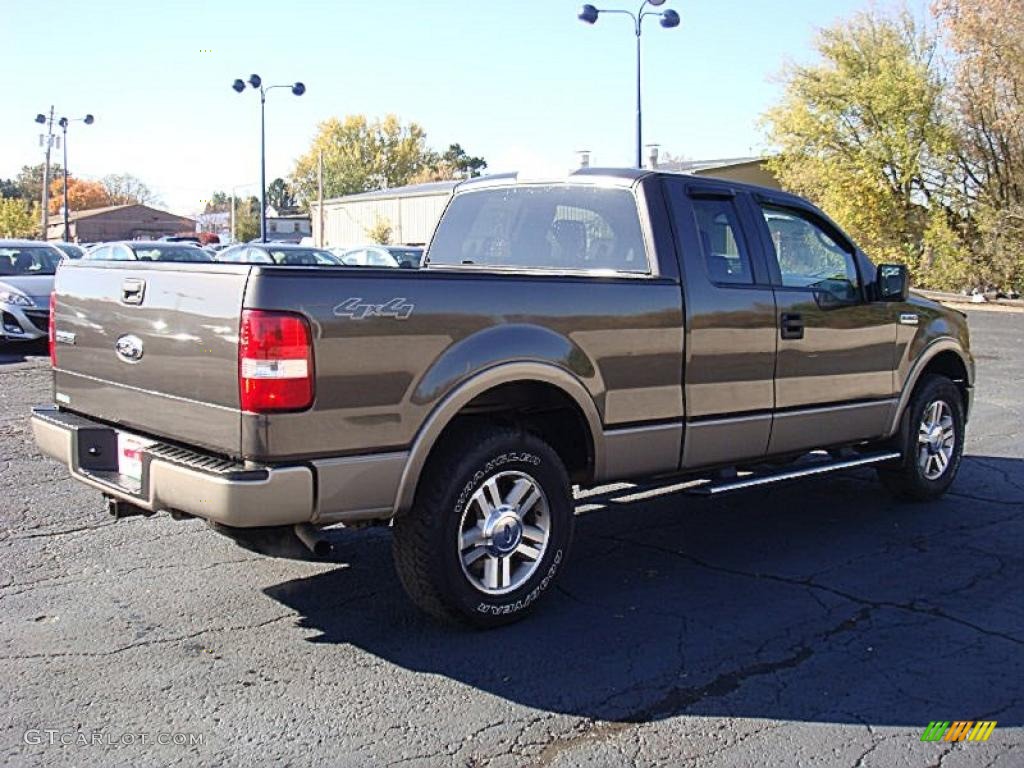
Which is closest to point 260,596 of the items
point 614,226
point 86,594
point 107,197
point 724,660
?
point 86,594

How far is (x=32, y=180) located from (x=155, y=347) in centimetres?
12646

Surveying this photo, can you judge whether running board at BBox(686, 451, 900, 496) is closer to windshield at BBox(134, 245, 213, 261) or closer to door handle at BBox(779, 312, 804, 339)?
door handle at BBox(779, 312, 804, 339)

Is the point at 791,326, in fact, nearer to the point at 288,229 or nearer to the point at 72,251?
the point at 72,251

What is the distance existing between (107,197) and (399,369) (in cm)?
13083

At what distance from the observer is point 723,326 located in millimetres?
5379

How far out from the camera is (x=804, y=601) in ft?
16.6

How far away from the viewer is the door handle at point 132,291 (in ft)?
14.4

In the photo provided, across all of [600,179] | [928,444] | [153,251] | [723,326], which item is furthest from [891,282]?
[153,251]

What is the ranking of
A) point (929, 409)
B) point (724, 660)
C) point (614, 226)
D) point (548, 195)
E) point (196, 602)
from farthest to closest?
point (929, 409)
point (548, 195)
point (614, 226)
point (196, 602)
point (724, 660)

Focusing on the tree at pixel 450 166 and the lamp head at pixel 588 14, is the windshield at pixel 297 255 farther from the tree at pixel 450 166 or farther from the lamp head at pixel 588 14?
the tree at pixel 450 166

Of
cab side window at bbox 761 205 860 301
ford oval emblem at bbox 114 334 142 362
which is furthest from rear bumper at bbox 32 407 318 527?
cab side window at bbox 761 205 860 301

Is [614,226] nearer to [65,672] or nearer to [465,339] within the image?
[465,339]

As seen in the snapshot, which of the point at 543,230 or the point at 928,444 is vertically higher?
the point at 543,230

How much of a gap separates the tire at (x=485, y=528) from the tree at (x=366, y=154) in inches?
3729
